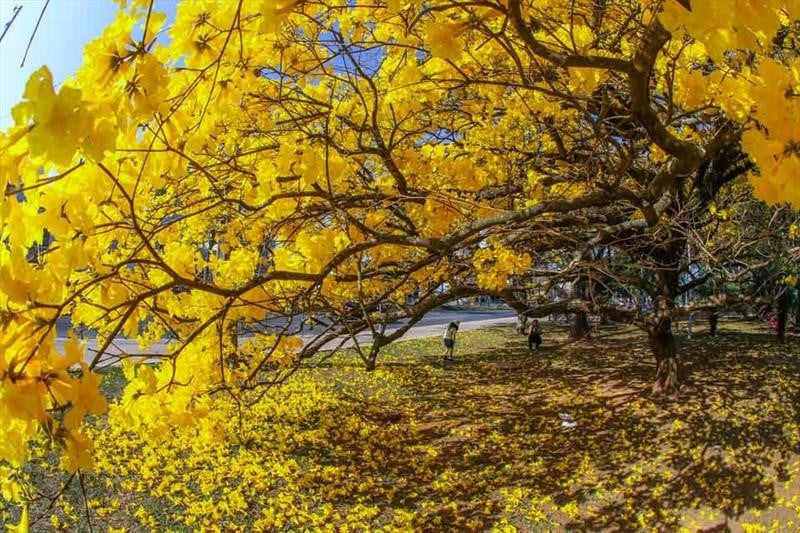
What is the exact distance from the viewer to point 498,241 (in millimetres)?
3670

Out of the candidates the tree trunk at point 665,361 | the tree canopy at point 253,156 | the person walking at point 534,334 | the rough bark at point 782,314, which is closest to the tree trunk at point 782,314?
the rough bark at point 782,314

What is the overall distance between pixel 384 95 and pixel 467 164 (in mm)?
1533

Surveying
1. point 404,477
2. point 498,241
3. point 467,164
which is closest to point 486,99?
point 467,164

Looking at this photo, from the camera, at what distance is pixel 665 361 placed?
8.80 m

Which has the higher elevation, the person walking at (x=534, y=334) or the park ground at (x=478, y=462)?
the person walking at (x=534, y=334)

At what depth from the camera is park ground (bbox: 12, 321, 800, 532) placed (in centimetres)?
560

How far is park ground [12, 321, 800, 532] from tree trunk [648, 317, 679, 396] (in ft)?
0.99

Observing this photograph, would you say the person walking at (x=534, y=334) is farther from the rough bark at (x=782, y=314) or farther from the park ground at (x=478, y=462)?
the rough bark at (x=782, y=314)

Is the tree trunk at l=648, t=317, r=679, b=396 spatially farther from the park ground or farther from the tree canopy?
the tree canopy

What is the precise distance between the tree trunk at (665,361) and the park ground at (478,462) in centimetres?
30

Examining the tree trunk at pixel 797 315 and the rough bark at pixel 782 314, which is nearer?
the rough bark at pixel 782 314

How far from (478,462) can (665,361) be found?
3.73m

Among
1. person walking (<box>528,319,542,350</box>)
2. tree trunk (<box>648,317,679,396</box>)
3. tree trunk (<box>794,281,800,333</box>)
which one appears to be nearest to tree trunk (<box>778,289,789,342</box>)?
tree trunk (<box>794,281,800,333</box>)

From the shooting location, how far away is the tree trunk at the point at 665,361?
28.5 ft
